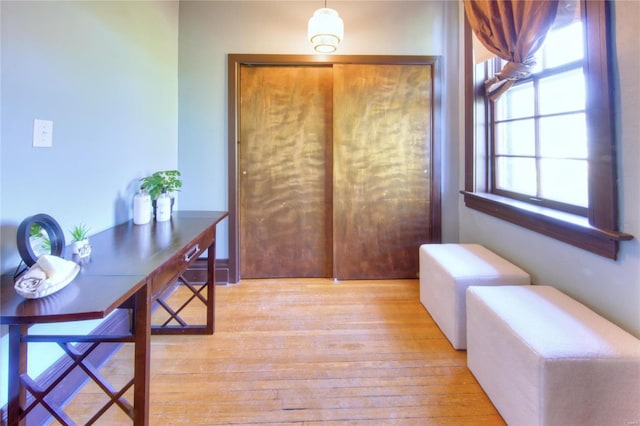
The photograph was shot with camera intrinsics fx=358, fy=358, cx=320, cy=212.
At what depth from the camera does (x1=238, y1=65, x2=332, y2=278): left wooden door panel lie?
125 inches

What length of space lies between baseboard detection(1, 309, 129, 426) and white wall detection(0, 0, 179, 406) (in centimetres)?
6

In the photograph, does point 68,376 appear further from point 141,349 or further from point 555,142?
point 555,142

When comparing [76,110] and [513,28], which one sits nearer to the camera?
[76,110]

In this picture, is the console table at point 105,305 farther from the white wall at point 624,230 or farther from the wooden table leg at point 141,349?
the white wall at point 624,230

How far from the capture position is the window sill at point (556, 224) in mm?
1549

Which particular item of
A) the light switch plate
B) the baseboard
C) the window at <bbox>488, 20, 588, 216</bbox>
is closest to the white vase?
the light switch plate

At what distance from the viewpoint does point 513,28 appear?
2047 millimetres

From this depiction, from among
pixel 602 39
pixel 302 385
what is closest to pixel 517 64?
pixel 602 39

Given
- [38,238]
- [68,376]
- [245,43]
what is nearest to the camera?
[38,238]

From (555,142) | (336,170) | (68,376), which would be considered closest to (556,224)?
(555,142)

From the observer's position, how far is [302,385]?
5.79 feet

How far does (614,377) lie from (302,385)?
4.14 feet

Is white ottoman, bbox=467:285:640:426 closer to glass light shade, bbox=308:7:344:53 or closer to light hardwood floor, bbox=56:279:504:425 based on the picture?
light hardwood floor, bbox=56:279:504:425

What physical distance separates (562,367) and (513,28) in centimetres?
180
